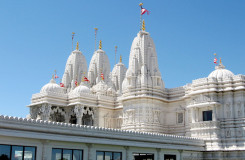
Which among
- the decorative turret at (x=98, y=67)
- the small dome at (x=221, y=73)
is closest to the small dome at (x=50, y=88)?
the decorative turret at (x=98, y=67)

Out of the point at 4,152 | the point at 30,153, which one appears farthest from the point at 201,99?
the point at 4,152

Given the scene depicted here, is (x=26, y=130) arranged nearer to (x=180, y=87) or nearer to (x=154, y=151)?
(x=154, y=151)

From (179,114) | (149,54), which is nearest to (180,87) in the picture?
(179,114)

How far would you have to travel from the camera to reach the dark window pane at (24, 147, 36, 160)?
19844 mm

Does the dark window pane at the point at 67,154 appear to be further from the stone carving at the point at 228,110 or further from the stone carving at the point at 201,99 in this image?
the stone carving at the point at 228,110

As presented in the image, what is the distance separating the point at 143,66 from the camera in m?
42.5

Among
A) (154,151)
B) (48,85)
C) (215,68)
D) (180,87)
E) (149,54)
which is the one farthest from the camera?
(48,85)

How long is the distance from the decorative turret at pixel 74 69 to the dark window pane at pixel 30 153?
37063mm

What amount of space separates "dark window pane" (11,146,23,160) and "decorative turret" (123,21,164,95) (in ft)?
76.8

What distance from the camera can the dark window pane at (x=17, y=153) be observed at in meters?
19.1

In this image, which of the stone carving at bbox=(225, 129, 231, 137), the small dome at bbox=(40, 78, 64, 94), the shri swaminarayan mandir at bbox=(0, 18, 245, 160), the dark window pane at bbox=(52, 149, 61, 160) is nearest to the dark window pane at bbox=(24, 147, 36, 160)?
the shri swaminarayan mandir at bbox=(0, 18, 245, 160)

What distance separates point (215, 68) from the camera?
3822 cm

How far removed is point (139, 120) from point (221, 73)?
11027 millimetres

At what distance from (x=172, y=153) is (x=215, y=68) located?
13.4m
